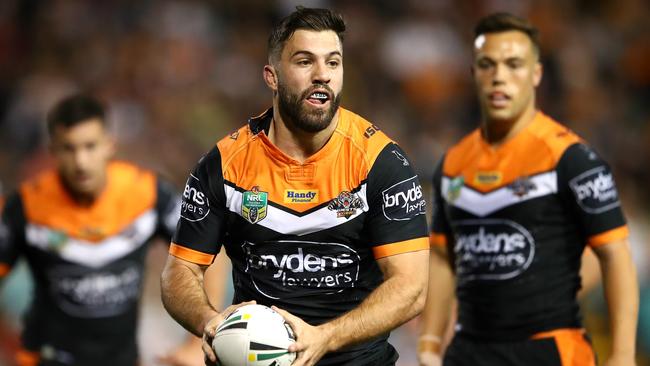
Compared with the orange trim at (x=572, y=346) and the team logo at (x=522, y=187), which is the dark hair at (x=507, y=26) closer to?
the team logo at (x=522, y=187)

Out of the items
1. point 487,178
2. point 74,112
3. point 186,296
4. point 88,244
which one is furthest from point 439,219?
point 74,112

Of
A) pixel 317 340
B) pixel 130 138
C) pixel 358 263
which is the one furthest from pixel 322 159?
pixel 130 138

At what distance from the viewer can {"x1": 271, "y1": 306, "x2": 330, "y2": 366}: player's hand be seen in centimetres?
423

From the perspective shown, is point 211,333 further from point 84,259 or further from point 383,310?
point 84,259

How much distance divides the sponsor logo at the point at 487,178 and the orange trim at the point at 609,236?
611 mm

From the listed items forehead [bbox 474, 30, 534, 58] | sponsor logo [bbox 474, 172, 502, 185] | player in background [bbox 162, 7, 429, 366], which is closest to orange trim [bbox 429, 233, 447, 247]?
sponsor logo [bbox 474, 172, 502, 185]

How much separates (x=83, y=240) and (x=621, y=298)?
326 centimetres

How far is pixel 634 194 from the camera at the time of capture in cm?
1070

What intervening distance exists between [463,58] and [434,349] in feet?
25.3

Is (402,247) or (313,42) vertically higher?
(313,42)

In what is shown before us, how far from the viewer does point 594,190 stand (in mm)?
5398

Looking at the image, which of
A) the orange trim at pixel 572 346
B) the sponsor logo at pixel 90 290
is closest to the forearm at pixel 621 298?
the orange trim at pixel 572 346

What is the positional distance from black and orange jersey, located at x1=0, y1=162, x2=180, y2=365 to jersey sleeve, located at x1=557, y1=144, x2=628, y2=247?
256cm

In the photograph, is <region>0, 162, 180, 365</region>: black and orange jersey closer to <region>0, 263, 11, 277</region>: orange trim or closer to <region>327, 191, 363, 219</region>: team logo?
<region>0, 263, 11, 277</region>: orange trim
